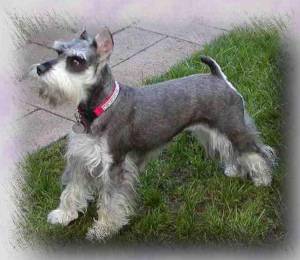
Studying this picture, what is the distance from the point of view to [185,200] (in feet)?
15.4

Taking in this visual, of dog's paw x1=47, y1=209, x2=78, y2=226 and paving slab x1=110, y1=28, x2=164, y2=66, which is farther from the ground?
dog's paw x1=47, y1=209, x2=78, y2=226

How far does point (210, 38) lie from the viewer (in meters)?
7.10

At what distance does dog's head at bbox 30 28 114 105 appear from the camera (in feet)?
12.3

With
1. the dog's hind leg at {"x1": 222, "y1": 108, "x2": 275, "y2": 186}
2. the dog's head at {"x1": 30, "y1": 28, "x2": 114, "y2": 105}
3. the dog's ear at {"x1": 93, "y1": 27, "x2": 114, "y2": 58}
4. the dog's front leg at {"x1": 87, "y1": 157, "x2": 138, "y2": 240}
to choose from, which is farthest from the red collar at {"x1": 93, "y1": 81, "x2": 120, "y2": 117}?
the dog's hind leg at {"x1": 222, "y1": 108, "x2": 275, "y2": 186}

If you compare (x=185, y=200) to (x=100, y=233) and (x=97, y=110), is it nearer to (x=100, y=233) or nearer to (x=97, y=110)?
(x=100, y=233)

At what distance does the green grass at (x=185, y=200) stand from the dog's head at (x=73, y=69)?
1062 mm

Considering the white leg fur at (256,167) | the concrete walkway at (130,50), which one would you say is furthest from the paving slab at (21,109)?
the white leg fur at (256,167)

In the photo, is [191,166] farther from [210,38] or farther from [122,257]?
[210,38]

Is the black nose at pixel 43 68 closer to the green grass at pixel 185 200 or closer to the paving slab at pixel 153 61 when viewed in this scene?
the green grass at pixel 185 200

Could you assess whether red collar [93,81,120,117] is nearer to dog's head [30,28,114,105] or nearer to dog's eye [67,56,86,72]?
dog's head [30,28,114,105]

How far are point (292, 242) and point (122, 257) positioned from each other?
1.29 metres

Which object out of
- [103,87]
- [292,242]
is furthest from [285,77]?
[103,87]

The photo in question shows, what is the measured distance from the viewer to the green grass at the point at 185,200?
439 centimetres

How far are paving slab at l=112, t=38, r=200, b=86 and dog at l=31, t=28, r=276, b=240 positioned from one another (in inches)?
66.4
